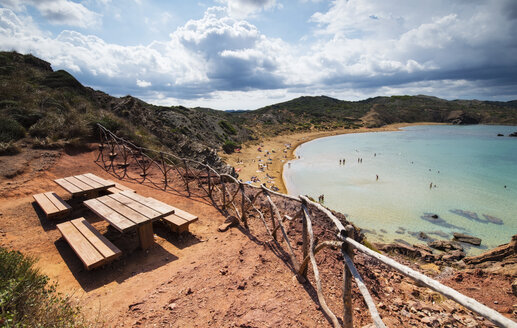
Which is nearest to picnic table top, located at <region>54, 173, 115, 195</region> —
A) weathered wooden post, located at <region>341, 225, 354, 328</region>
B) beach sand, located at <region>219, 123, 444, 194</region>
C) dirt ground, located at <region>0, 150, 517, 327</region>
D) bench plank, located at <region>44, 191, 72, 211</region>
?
bench plank, located at <region>44, 191, 72, 211</region>

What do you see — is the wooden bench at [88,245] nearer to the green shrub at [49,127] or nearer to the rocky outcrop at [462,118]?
the green shrub at [49,127]

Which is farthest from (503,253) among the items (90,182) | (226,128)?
(226,128)

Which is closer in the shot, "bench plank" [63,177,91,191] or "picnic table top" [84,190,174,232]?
"picnic table top" [84,190,174,232]

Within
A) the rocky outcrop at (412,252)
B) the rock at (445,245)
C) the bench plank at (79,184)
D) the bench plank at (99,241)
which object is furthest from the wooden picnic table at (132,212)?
the rock at (445,245)

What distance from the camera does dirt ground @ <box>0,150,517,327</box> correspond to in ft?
9.21

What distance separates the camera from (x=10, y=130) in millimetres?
8984

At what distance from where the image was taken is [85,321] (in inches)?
103

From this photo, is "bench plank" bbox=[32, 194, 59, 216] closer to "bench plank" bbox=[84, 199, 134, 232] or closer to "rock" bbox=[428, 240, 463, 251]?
"bench plank" bbox=[84, 199, 134, 232]

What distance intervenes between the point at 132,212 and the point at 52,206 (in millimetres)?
2526

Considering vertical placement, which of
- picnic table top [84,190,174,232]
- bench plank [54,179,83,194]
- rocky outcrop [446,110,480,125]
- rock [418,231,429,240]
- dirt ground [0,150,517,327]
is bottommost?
rock [418,231,429,240]

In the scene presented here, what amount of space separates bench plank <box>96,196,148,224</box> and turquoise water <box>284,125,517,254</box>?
13.1 m

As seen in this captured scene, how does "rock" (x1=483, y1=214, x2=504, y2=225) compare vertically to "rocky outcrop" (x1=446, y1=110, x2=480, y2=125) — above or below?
below

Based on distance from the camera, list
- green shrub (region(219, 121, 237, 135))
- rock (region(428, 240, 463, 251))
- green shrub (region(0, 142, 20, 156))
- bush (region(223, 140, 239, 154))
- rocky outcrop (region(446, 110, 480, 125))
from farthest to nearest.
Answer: rocky outcrop (region(446, 110, 480, 125)) < green shrub (region(219, 121, 237, 135)) < bush (region(223, 140, 239, 154)) < rock (region(428, 240, 463, 251)) < green shrub (region(0, 142, 20, 156))

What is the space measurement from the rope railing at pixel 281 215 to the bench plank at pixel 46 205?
9.35ft
